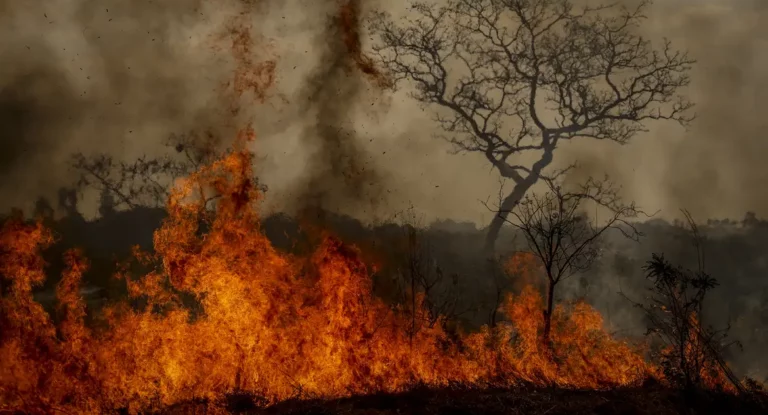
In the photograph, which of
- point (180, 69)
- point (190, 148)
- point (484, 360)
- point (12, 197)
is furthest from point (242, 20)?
point (484, 360)

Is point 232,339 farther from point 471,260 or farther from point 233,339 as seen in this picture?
point 471,260

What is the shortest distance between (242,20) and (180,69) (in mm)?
2413

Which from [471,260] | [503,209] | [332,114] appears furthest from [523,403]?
[332,114]

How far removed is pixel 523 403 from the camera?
31.0 feet

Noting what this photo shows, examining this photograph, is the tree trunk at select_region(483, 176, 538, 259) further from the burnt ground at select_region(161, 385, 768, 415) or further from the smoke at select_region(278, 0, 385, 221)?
the burnt ground at select_region(161, 385, 768, 415)

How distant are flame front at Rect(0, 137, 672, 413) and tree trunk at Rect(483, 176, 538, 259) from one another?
4368mm

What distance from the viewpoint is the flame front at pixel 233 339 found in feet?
39.3

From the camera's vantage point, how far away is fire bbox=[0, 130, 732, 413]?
11969 millimetres

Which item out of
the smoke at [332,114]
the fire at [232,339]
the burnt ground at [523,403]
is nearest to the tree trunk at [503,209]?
the fire at [232,339]

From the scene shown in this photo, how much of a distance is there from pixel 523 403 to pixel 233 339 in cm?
655

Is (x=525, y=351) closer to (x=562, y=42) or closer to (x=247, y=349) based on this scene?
(x=247, y=349)

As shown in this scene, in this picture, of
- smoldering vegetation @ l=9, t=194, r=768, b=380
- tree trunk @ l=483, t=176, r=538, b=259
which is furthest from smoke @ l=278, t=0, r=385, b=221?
tree trunk @ l=483, t=176, r=538, b=259

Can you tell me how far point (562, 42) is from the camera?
18.3m

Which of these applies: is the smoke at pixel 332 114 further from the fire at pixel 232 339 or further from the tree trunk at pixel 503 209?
the tree trunk at pixel 503 209
